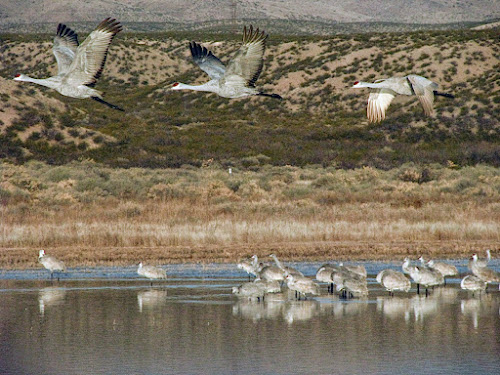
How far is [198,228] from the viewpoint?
23625 millimetres

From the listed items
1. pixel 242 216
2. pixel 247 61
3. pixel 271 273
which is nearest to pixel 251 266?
pixel 271 273

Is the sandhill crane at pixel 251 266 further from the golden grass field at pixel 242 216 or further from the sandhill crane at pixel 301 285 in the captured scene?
the golden grass field at pixel 242 216

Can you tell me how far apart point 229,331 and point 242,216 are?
559 inches

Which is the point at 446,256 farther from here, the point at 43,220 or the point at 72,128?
the point at 72,128

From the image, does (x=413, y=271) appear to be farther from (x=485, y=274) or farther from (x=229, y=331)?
(x=229, y=331)

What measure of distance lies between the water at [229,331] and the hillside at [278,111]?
113ft

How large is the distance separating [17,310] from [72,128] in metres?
46.2

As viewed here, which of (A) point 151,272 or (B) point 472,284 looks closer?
(B) point 472,284

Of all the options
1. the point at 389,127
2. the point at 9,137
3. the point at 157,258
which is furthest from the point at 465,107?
the point at 157,258

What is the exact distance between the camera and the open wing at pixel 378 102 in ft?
51.2

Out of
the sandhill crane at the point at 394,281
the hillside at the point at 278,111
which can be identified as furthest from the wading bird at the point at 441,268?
the hillside at the point at 278,111

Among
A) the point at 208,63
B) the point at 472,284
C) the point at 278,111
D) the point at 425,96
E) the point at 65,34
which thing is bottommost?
the point at 472,284

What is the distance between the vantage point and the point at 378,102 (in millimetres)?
16125

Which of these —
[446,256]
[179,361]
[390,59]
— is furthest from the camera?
[390,59]
